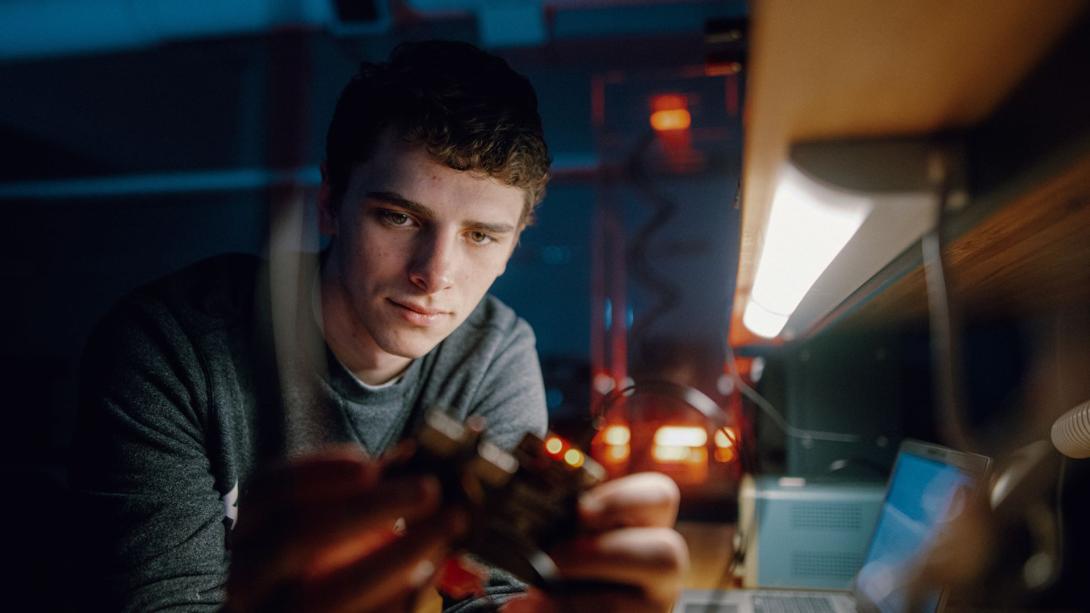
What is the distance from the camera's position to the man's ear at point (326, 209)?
4.22 ft

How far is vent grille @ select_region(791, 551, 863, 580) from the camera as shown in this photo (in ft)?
4.86

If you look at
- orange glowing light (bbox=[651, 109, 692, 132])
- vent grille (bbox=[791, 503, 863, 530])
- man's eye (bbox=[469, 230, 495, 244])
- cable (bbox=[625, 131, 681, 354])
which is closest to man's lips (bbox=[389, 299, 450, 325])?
man's eye (bbox=[469, 230, 495, 244])

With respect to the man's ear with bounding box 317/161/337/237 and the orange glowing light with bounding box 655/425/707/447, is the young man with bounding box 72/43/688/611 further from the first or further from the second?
→ the orange glowing light with bounding box 655/425/707/447

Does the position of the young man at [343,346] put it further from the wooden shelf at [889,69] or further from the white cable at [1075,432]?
the white cable at [1075,432]

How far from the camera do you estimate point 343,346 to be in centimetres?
129

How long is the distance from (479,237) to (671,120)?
225 centimetres

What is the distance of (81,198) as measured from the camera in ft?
11.8

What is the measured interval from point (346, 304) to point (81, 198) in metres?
3.26

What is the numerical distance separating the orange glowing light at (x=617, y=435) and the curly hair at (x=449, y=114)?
5.76ft

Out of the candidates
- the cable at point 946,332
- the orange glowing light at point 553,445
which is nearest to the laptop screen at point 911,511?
the cable at point 946,332

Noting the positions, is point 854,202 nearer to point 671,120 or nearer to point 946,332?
point 946,332

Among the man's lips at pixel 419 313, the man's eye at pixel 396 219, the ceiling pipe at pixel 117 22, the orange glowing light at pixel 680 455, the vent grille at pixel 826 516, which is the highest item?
the ceiling pipe at pixel 117 22

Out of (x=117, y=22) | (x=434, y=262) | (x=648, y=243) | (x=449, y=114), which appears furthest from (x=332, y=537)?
(x=117, y=22)

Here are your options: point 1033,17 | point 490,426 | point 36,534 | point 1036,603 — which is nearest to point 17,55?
point 36,534
